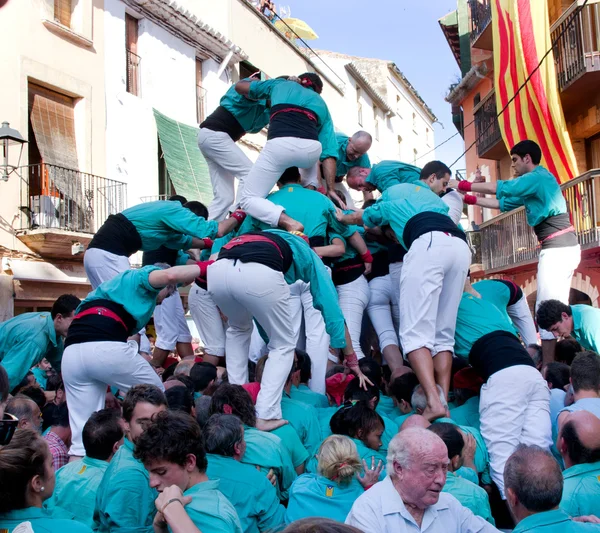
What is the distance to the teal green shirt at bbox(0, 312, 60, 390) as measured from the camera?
17.8 ft

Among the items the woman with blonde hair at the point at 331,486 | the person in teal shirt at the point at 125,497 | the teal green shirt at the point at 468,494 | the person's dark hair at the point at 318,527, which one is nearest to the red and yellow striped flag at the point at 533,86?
the teal green shirt at the point at 468,494

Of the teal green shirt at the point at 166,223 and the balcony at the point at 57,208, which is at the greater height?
the balcony at the point at 57,208

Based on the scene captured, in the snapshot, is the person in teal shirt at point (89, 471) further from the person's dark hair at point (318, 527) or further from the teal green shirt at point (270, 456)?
the person's dark hair at point (318, 527)

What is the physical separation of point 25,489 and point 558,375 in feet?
12.2

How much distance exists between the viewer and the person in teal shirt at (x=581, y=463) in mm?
3166

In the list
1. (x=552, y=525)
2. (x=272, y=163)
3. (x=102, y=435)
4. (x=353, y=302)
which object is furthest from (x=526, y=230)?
(x=552, y=525)

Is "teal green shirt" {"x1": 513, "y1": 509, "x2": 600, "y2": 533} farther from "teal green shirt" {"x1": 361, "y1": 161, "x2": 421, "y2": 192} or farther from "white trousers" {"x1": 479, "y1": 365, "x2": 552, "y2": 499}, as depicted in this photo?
"teal green shirt" {"x1": 361, "y1": 161, "x2": 421, "y2": 192}

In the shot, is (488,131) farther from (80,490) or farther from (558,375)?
(80,490)

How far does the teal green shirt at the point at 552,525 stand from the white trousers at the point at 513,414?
1467 millimetres

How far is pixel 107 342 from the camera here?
4496mm

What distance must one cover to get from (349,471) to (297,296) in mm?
2602

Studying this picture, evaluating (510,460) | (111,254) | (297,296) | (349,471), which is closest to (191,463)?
(349,471)

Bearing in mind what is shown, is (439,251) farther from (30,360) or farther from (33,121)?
(33,121)

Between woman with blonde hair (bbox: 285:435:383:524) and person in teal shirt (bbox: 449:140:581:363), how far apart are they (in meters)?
3.42
